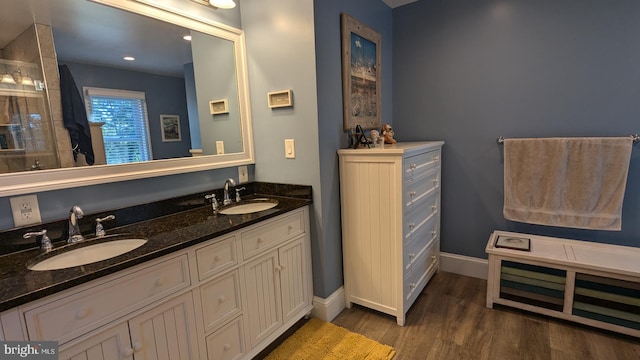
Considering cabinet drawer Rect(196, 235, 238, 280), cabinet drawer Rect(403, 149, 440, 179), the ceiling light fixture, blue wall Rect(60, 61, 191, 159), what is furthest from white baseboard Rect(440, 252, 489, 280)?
the ceiling light fixture

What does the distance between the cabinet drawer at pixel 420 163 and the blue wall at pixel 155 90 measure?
139 centimetres

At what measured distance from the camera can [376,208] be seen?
6.61 ft

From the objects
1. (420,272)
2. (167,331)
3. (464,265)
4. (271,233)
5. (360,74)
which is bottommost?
(464,265)

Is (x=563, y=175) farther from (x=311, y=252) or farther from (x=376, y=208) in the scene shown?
(x=311, y=252)

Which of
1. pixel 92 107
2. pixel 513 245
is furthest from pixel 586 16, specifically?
pixel 92 107

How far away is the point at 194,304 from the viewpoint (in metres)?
1.38

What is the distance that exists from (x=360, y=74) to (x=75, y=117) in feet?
5.83

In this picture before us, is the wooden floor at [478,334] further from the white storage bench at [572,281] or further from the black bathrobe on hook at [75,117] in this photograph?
the black bathrobe on hook at [75,117]

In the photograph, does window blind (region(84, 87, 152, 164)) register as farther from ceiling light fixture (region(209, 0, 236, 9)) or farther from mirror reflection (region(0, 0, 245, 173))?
ceiling light fixture (region(209, 0, 236, 9))

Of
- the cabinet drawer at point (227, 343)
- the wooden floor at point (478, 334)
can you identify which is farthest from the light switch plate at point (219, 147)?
the wooden floor at point (478, 334)

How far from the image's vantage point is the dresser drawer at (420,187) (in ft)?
6.53

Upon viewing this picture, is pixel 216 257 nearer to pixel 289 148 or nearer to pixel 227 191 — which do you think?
pixel 227 191

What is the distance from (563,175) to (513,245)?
61cm

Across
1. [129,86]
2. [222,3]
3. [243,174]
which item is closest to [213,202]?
[243,174]
